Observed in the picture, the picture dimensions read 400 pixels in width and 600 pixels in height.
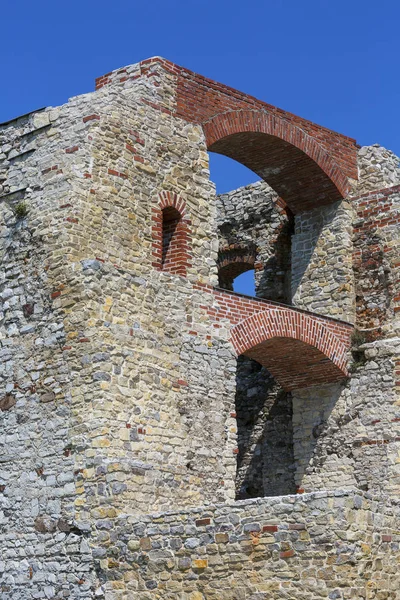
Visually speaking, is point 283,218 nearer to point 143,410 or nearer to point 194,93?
point 194,93

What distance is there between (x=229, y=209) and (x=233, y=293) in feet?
16.9

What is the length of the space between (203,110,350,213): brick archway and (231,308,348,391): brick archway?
2421 mm

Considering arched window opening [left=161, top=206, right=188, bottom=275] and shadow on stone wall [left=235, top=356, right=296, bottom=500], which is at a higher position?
arched window opening [left=161, top=206, right=188, bottom=275]

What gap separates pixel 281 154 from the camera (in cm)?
1616

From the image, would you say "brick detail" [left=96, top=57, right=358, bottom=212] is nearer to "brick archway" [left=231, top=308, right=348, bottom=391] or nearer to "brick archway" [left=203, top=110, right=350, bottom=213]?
"brick archway" [left=203, top=110, right=350, bottom=213]

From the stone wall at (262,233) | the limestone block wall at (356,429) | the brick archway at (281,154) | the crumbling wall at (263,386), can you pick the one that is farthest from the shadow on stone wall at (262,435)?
the brick archway at (281,154)

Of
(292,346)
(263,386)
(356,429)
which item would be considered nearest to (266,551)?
(292,346)

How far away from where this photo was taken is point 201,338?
1359 cm

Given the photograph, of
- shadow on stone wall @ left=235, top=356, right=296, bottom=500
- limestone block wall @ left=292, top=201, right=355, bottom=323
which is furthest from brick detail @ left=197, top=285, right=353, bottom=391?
shadow on stone wall @ left=235, top=356, right=296, bottom=500

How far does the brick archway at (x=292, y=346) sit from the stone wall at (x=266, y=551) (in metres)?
3.52

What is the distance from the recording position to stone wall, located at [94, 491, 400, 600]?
1027cm

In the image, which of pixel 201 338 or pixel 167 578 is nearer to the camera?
pixel 167 578

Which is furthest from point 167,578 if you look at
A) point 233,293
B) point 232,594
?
point 233,293

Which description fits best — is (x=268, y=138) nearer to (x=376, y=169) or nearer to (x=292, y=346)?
(x=376, y=169)
